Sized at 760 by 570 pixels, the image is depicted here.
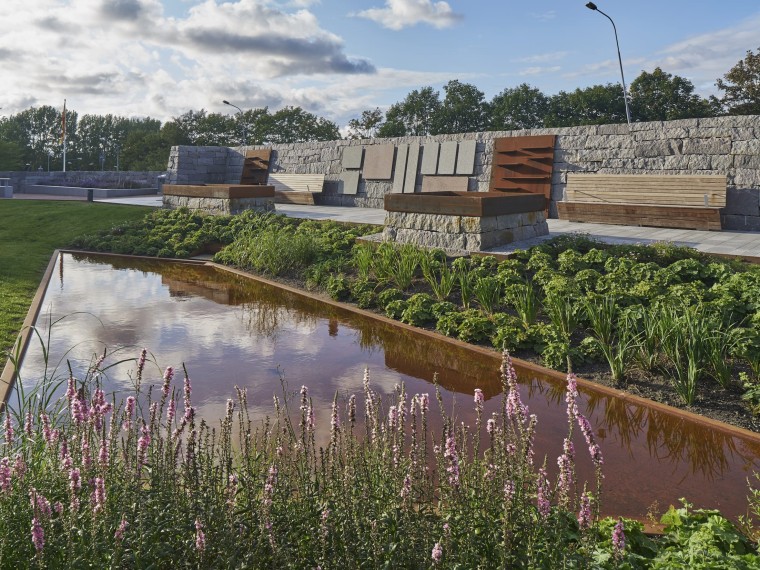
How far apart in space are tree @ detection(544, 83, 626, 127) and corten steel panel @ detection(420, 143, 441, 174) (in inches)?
1196

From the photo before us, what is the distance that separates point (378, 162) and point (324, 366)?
12596mm

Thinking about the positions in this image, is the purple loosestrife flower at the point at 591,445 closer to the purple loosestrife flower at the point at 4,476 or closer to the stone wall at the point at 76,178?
the purple loosestrife flower at the point at 4,476

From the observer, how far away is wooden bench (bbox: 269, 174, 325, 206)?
1847cm

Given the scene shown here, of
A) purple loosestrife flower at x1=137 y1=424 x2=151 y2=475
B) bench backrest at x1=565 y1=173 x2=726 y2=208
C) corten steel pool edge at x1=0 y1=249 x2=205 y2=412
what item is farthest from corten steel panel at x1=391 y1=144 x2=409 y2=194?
purple loosestrife flower at x1=137 y1=424 x2=151 y2=475

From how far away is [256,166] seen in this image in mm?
21000

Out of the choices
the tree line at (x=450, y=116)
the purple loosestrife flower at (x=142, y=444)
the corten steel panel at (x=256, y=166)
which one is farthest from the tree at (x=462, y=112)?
the purple loosestrife flower at (x=142, y=444)

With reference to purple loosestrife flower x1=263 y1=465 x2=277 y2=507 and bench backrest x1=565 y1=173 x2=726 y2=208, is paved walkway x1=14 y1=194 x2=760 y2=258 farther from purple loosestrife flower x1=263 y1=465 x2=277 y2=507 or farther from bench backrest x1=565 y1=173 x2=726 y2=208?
purple loosestrife flower x1=263 y1=465 x2=277 y2=507

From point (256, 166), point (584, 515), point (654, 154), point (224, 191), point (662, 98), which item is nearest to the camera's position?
point (584, 515)

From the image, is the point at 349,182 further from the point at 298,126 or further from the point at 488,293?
the point at 298,126

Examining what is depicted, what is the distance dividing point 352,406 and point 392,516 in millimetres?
531

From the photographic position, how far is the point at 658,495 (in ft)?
11.0

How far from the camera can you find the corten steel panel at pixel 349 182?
703 inches

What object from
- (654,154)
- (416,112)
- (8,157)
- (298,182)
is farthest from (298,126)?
(654,154)

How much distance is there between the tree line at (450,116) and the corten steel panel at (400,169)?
85.8 feet
